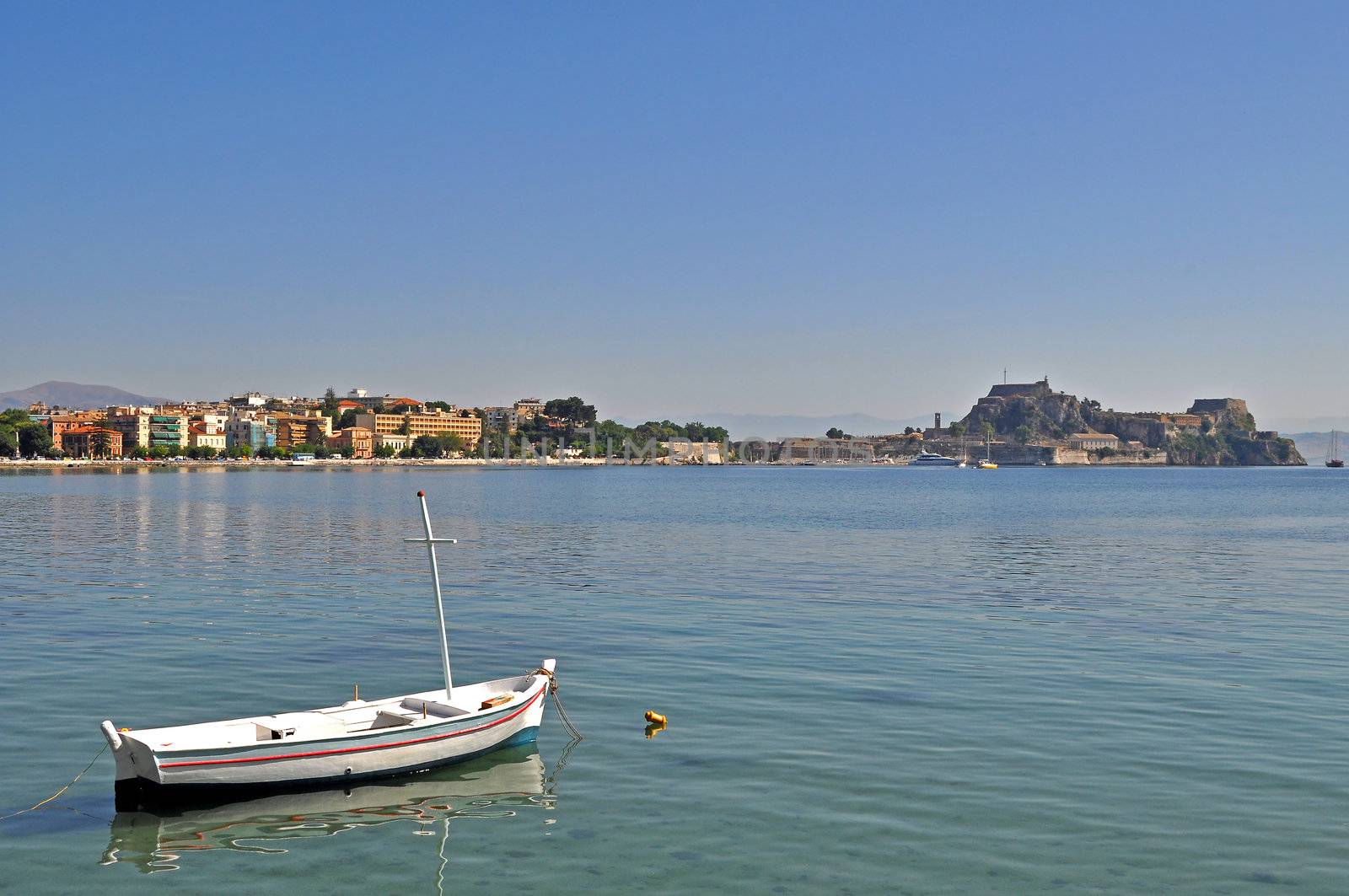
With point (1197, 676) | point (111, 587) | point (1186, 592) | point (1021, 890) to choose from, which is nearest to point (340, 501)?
point (111, 587)

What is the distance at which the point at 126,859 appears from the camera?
1505 cm

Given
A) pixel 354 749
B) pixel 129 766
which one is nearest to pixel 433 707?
pixel 354 749

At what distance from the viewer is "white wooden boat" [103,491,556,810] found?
53.8 feet

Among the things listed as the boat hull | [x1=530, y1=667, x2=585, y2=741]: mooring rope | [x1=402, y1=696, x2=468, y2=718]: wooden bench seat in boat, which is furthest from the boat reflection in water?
[x1=530, y1=667, x2=585, y2=741]: mooring rope

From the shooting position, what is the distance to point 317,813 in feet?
55.0

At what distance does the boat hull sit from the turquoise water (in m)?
0.37

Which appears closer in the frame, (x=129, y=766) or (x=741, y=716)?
(x=129, y=766)

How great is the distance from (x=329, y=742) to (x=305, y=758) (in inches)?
14.5

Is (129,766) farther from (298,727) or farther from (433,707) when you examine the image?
(433,707)

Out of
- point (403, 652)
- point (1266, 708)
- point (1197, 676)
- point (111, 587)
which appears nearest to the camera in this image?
point (1266, 708)

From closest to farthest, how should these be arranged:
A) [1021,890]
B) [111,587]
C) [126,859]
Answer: [1021,890] < [126,859] < [111,587]

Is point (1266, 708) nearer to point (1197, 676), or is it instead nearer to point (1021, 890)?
point (1197, 676)

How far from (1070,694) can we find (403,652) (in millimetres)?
14536

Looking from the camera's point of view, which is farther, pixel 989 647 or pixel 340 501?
pixel 340 501
